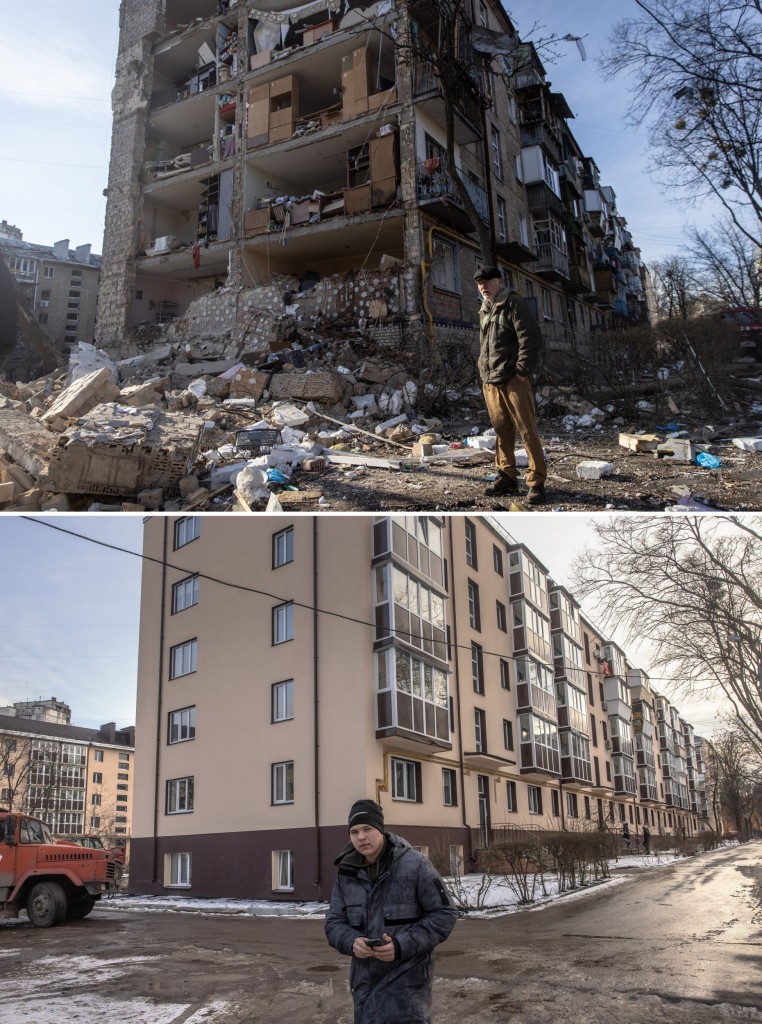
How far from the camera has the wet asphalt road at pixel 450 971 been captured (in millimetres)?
5215

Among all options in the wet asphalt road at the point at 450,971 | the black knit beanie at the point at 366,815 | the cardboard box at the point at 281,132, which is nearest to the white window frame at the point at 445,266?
the cardboard box at the point at 281,132

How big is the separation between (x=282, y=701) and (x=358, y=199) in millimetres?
14137

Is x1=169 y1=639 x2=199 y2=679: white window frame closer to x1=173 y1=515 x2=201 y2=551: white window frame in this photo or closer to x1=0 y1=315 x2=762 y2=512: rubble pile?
x1=173 y1=515 x2=201 y2=551: white window frame

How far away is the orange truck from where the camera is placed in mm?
11406

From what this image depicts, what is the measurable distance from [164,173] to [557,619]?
23.6 meters

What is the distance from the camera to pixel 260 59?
2444 cm

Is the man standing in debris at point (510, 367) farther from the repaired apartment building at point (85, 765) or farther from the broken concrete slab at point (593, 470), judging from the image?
the repaired apartment building at point (85, 765)

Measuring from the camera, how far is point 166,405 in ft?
47.5

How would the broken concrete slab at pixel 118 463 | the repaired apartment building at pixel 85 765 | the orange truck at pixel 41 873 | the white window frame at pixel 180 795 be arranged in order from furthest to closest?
the repaired apartment building at pixel 85 765 < the white window frame at pixel 180 795 < the orange truck at pixel 41 873 < the broken concrete slab at pixel 118 463

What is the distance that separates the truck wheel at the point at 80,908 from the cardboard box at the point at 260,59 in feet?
78.4

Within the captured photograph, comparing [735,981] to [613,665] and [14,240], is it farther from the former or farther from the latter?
[14,240]

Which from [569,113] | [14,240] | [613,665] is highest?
[14,240]

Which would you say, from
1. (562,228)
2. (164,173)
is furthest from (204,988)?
(562,228)

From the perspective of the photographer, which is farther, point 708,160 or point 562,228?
point 562,228
